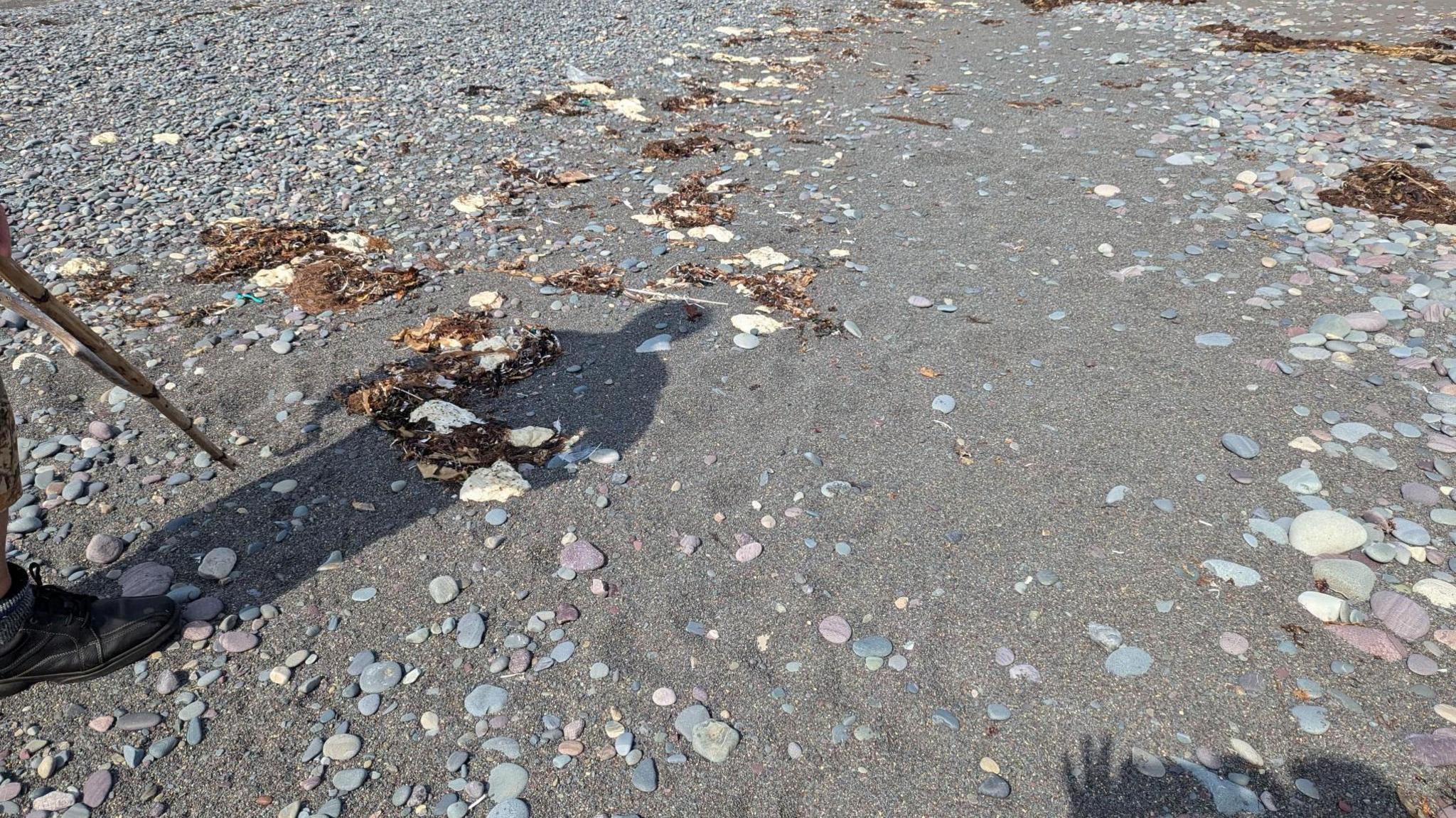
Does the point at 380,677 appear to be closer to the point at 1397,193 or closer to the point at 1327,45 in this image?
the point at 1397,193

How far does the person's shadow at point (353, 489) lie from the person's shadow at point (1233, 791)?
253cm

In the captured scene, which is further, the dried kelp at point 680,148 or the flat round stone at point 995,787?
the dried kelp at point 680,148

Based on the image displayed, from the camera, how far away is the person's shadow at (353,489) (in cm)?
342

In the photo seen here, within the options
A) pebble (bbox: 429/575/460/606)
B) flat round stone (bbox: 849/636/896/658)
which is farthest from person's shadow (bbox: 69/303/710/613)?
flat round stone (bbox: 849/636/896/658)

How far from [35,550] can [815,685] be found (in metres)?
3.35

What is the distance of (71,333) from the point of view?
122 inches

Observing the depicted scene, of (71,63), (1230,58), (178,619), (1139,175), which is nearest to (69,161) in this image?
(71,63)

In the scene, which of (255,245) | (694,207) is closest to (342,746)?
(255,245)

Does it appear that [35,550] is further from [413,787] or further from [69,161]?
[69,161]

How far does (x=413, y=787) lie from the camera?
2.64 m

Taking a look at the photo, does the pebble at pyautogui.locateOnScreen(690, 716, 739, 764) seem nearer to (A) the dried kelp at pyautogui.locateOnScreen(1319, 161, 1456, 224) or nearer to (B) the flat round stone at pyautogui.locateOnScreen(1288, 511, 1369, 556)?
(B) the flat round stone at pyautogui.locateOnScreen(1288, 511, 1369, 556)

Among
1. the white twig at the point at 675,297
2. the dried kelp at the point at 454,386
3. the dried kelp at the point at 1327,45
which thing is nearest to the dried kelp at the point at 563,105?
the white twig at the point at 675,297

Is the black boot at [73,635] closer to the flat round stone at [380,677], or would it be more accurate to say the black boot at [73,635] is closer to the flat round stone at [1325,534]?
the flat round stone at [380,677]

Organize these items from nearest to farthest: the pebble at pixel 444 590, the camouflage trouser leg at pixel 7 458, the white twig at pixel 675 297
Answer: the camouflage trouser leg at pixel 7 458 → the pebble at pixel 444 590 → the white twig at pixel 675 297
